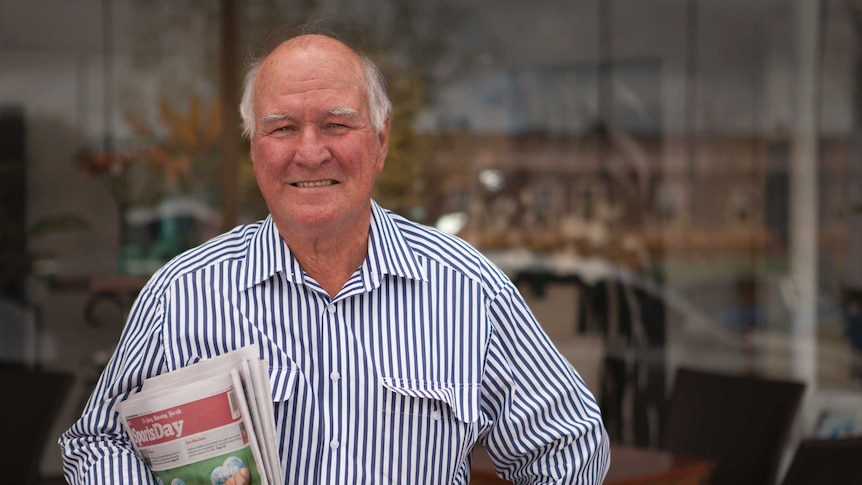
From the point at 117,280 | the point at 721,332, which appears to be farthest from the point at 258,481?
the point at 721,332

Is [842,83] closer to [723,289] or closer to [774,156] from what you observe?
[774,156]

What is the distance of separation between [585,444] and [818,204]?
4.69 metres

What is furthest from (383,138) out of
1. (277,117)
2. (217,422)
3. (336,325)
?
(217,422)

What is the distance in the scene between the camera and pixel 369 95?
5.66 feet

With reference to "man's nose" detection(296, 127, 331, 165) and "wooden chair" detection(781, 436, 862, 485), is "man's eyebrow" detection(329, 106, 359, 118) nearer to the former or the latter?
"man's nose" detection(296, 127, 331, 165)

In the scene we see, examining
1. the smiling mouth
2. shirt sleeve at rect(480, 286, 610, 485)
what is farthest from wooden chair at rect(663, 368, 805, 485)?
the smiling mouth

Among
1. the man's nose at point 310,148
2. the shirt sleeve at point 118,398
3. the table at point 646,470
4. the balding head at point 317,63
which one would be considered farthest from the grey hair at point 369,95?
the table at point 646,470

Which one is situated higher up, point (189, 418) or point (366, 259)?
point (366, 259)

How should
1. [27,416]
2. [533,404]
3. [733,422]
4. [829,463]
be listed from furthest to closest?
[733,422], [27,416], [829,463], [533,404]

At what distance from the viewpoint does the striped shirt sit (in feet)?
5.57

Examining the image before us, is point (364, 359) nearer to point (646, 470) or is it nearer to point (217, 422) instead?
point (217, 422)

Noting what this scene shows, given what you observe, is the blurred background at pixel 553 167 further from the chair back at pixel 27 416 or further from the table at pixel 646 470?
the table at pixel 646 470

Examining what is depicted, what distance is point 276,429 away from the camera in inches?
66.6

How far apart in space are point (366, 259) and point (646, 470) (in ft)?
5.92
